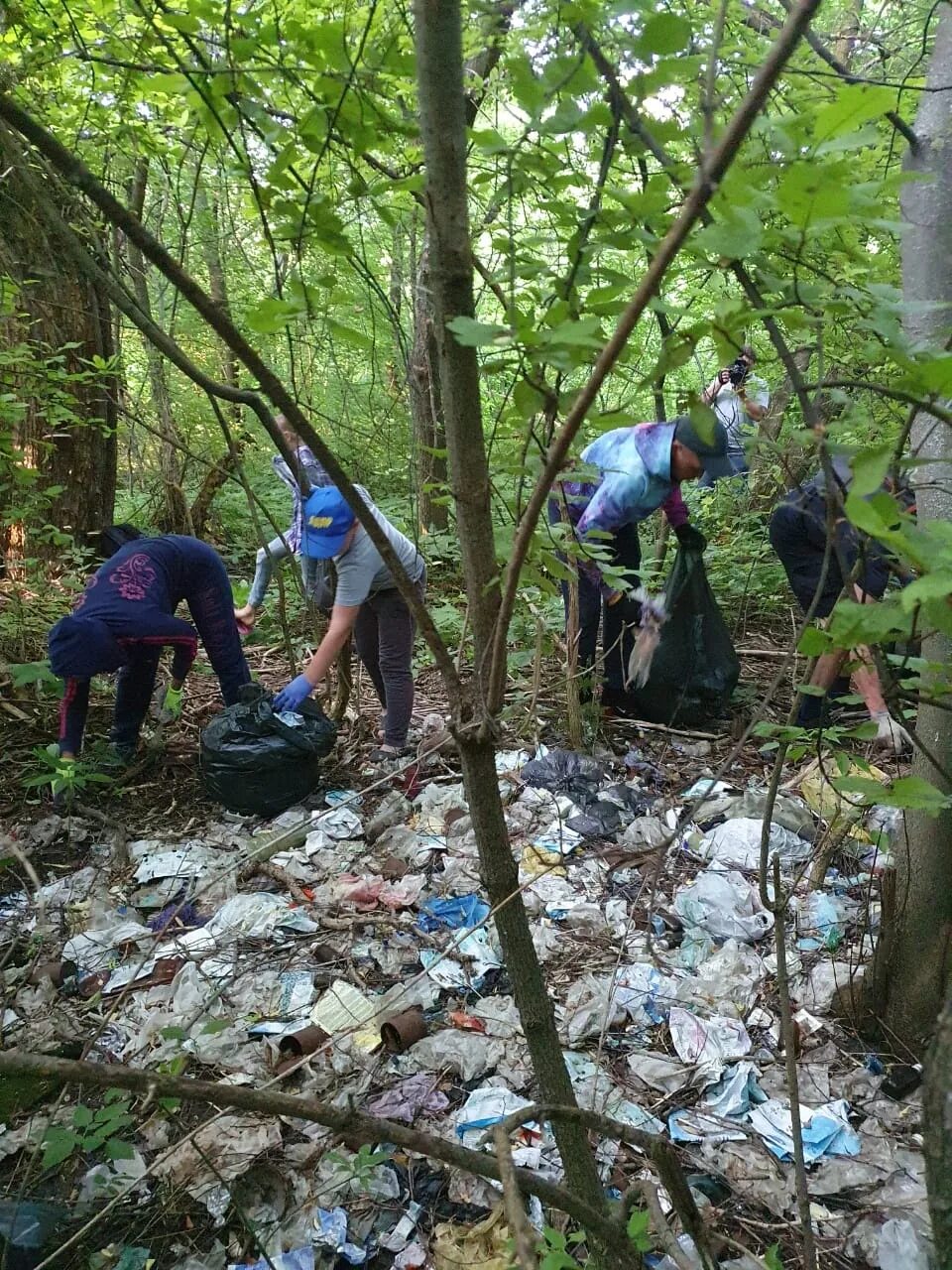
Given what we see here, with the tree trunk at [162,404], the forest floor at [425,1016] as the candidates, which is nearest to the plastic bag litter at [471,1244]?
the forest floor at [425,1016]

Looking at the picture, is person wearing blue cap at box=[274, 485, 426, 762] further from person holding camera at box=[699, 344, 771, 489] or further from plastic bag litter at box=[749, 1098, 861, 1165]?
plastic bag litter at box=[749, 1098, 861, 1165]

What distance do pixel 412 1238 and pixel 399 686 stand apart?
243cm

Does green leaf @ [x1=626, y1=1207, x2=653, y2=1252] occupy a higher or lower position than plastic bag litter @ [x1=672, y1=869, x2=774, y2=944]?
higher

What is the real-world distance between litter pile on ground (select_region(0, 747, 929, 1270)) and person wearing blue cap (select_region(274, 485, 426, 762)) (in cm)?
55

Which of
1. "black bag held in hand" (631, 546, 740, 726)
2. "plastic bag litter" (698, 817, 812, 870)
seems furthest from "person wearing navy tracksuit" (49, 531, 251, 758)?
"plastic bag litter" (698, 817, 812, 870)

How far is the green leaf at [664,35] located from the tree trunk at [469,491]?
21 centimetres

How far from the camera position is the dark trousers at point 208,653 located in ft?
12.7

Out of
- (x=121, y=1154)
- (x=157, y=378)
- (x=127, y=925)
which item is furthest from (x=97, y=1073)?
Result: (x=157, y=378)

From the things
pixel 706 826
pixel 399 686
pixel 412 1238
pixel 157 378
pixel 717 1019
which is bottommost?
pixel 412 1238

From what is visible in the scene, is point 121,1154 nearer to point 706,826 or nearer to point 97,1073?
point 97,1073

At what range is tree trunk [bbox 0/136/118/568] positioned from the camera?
4.23 metres

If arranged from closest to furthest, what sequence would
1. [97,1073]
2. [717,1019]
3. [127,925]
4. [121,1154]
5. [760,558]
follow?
1. [97,1073]
2. [121,1154]
3. [717,1019]
4. [127,925]
5. [760,558]

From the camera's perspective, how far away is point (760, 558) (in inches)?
227

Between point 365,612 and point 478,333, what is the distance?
3.26 meters
